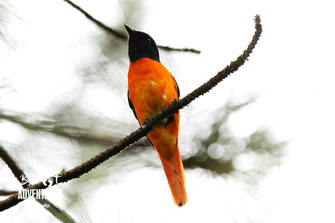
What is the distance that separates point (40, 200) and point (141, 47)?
7.34 ft

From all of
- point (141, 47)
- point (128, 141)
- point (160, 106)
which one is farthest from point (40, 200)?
point (141, 47)

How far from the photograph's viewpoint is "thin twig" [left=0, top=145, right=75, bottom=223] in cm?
174

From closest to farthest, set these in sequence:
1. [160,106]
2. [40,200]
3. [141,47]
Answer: [40,200] → [160,106] → [141,47]

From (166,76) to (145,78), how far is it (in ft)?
0.62

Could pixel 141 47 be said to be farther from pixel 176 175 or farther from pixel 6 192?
pixel 6 192

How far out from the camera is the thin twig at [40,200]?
1743mm

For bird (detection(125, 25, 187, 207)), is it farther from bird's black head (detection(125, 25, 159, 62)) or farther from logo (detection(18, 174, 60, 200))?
logo (detection(18, 174, 60, 200))

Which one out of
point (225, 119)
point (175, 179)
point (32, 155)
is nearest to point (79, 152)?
point (32, 155)

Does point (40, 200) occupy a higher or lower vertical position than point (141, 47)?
lower

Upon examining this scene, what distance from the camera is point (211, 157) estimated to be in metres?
2.82

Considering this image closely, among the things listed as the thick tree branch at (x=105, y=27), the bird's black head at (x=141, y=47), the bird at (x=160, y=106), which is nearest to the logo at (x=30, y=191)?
the thick tree branch at (x=105, y=27)

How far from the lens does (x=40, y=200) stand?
1.80 meters

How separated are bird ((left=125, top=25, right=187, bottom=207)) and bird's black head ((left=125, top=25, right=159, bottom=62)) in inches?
6.0

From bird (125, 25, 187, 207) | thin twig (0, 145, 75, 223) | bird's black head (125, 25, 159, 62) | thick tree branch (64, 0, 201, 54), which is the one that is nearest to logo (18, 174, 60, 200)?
thin twig (0, 145, 75, 223)
